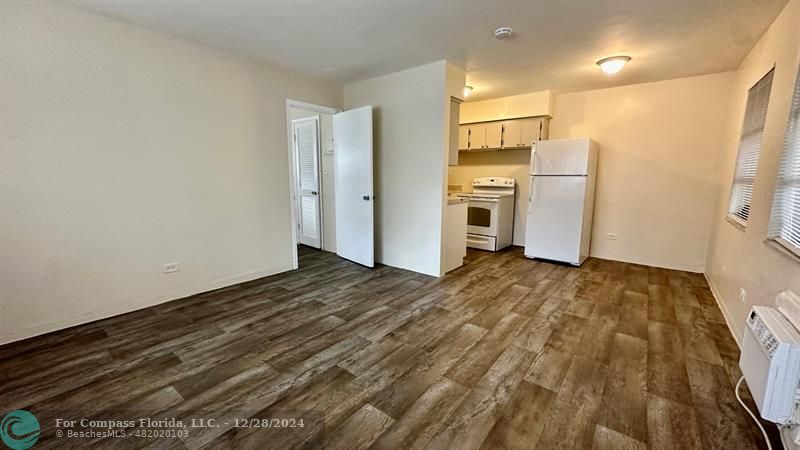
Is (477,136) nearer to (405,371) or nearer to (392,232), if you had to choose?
(392,232)

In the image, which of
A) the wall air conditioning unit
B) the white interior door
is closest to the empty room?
the wall air conditioning unit

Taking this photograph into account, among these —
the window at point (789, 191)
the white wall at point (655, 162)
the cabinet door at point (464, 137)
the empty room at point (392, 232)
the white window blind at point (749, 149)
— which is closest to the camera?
the empty room at point (392, 232)

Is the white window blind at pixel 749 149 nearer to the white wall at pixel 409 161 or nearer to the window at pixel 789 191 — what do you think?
the window at pixel 789 191

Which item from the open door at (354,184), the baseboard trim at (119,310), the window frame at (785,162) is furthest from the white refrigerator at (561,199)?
the baseboard trim at (119,310)

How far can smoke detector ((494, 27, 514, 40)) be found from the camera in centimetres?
274

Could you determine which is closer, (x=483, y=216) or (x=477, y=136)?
(x=483, y=216)

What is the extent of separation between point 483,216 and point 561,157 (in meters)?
1.44

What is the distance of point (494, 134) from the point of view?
209 inches

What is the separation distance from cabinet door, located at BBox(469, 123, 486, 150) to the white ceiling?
1.50m

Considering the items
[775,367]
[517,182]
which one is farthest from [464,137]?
[775,367]

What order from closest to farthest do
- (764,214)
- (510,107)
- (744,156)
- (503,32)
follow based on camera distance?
1. (764,214)
2. (503,32)
3. (744,156)
4. (510,107)

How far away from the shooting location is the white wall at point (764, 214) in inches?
79.5

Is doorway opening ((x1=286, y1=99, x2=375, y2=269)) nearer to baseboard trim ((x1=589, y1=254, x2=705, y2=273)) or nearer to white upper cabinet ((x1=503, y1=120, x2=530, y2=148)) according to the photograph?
white upper cabinet ((x1=503, y1=120, x2=530, y2=148))

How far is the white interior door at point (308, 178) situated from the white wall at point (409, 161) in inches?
37.6
